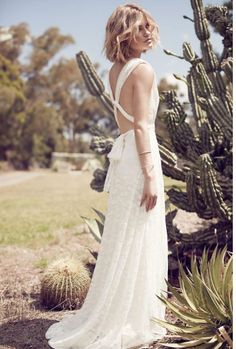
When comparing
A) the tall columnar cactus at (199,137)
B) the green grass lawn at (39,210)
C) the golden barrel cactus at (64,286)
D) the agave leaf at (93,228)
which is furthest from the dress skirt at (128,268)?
the green grass lawn at (39,210)

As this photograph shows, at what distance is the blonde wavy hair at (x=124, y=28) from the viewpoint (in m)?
2.37

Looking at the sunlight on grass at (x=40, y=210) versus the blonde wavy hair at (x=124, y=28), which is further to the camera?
the sunlight on grass at (x=40, y=210)

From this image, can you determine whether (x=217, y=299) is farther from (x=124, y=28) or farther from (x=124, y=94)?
(x=124, y=28)

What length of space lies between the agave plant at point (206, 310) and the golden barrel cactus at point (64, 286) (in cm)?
100

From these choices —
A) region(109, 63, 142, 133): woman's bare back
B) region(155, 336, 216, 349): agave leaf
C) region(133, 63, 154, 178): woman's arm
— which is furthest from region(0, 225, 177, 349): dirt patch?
region(109, 63, 142, 133): woman's bare back

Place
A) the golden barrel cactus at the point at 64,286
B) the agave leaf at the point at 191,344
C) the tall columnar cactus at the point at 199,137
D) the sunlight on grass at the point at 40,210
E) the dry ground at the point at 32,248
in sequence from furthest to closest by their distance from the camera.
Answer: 1. the sunlight on grass at the point at 40,210
2. the tall columnar cactus at the point at 199,137
3. the golden barrel cactus at the point at 64,286
4. the dry ground at the point at 32,248
5. the agave leaf at the point at 191,344

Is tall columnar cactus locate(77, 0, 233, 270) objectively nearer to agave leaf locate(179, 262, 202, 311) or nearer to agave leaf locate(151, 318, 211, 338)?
agave leaf locate(179, 262, 202, 311)

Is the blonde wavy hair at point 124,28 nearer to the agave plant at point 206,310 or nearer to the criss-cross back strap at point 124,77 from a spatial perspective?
the criss-cross back strap at point 124,77

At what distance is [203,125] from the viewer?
4625mm

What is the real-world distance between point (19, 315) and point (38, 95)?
26207 millimetres

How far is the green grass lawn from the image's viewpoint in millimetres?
6480

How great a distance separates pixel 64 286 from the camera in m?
3.37

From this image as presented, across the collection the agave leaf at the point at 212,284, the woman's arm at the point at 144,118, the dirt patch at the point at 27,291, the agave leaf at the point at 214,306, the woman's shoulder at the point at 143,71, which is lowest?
the dirt patch at the point at 27,291

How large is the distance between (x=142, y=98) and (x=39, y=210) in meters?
6.97
